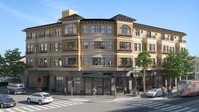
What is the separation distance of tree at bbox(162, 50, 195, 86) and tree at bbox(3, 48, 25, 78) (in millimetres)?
36561

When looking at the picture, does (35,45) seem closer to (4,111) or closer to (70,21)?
(70,21)

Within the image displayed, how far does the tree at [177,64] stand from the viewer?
195 ft

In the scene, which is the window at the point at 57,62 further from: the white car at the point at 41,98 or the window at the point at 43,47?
the white car at the point at 41,98

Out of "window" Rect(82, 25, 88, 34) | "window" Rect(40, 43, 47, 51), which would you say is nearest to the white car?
"window" Rect(82, 25, 88, 34)

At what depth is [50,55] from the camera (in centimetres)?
5688

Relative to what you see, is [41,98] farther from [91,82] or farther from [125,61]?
[125,61]

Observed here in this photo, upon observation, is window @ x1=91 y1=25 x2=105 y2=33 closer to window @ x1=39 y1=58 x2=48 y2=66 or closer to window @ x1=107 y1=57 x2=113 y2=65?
window @ x1=107 y1=57 x2=113 y2=65

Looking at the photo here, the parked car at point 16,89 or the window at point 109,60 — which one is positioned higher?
the window at point 109,60

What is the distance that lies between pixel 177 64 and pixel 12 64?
134ft

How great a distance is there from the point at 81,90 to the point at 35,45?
1860 cm

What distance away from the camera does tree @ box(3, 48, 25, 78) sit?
62500 millimetres

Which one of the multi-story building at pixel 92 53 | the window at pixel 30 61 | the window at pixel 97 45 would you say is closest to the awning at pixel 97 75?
the multi-story building at pixel 92 53

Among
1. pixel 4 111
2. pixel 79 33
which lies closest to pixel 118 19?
pixel 79 33

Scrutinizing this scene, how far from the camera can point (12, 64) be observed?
206ft
